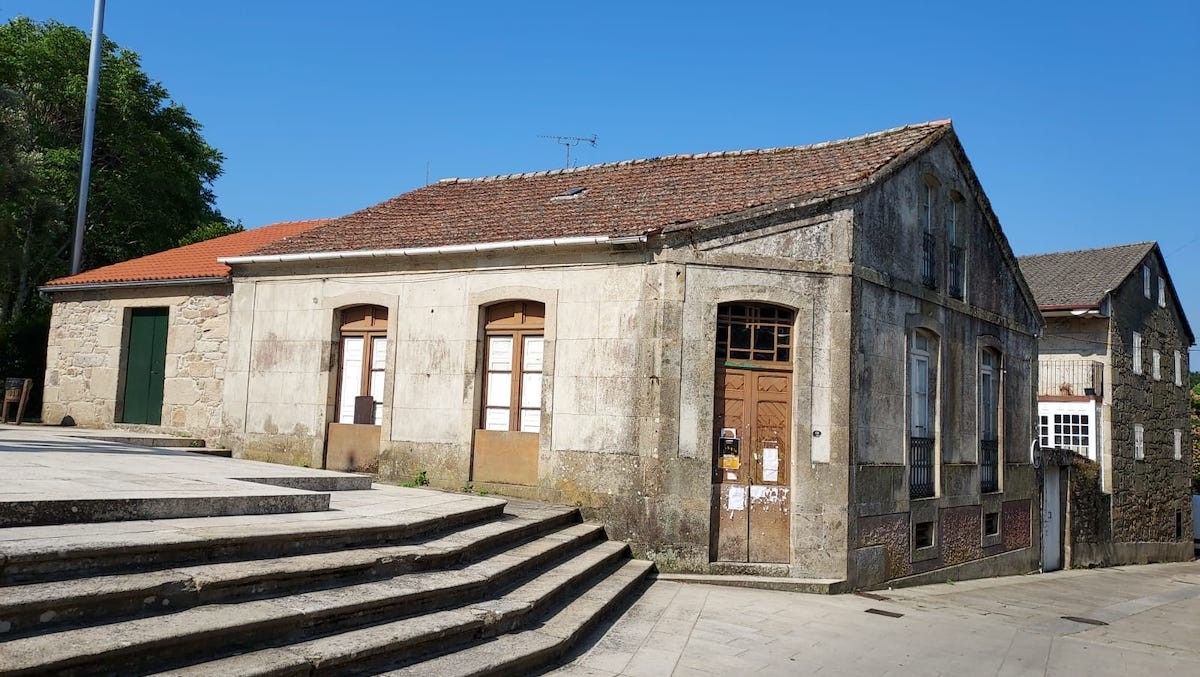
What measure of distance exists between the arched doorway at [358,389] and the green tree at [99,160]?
41.7 feet

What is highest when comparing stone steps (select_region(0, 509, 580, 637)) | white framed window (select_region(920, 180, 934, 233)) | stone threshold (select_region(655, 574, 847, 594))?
white framed window (select_region(920, 180, 934, 233))

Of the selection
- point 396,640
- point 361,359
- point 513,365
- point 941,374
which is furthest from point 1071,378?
point 396,640

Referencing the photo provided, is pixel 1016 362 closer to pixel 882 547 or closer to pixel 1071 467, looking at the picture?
pixel 1071 467

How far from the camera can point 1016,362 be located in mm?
15820

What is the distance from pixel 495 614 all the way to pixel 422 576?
26.7 inches

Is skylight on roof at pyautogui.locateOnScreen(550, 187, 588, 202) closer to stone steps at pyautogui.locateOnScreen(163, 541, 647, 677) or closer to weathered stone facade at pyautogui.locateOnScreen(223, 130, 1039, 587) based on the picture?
weathered stone facade at pyautogui.locateOnScreen(223, 130, 1039, 587)

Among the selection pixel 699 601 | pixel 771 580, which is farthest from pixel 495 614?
pixel 771 580

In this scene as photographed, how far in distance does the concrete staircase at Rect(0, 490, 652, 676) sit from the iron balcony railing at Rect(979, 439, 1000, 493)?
909cm

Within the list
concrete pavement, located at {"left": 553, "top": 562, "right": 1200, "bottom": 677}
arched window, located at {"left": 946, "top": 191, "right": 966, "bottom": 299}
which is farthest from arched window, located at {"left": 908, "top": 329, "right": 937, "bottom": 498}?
concrete pavement, located at {"left": 553, "top": 562, "right": 1200, "bottom": 677}

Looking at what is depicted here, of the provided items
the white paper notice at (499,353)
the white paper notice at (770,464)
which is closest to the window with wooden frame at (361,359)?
the white paper notice at (499,353)

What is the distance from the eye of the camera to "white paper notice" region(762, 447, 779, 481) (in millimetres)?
10555

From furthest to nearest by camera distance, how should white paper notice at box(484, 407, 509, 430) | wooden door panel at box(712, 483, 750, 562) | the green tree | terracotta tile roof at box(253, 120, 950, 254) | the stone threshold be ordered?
the green tree, white paper notice at box(484, 407, 509, 430), terracotta tile roof at box(253, 120, 950, 254), wooden door panel at box(712, 483, 750, 562), the stone threshold

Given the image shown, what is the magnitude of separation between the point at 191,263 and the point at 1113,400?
20974mm

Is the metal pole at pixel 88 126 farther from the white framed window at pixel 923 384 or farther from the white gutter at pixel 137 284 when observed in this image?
the white framed window at pixel 923 384
